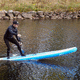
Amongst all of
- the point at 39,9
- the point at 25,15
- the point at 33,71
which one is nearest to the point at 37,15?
the point at 39,9

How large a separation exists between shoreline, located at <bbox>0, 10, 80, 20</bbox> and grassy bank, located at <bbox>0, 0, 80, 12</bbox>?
6.33 ft

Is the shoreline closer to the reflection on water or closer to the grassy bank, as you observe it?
the grassy bank

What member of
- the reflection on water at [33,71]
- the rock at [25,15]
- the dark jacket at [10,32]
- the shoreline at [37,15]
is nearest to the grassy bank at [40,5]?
the shoreline at [37,15]

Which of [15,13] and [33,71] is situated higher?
[33,71]

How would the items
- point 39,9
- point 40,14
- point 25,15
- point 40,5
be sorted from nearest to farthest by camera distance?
point 25,15, point 40,14, point 39,9, point 40,5

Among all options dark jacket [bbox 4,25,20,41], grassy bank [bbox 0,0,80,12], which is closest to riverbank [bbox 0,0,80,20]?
grassy bank [bbox 0,0,80,12]

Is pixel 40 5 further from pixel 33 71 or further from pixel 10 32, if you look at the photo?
pixel 33 71

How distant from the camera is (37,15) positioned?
36094mm

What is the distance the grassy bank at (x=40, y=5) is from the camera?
37688 mm

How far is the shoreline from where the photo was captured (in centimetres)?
3406

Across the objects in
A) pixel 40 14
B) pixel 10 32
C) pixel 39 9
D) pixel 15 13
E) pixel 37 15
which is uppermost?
pixel 10 32

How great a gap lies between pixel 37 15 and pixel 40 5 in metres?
5.27

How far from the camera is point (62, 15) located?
3759cm

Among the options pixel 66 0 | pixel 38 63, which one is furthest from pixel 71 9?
pixel 38 63
